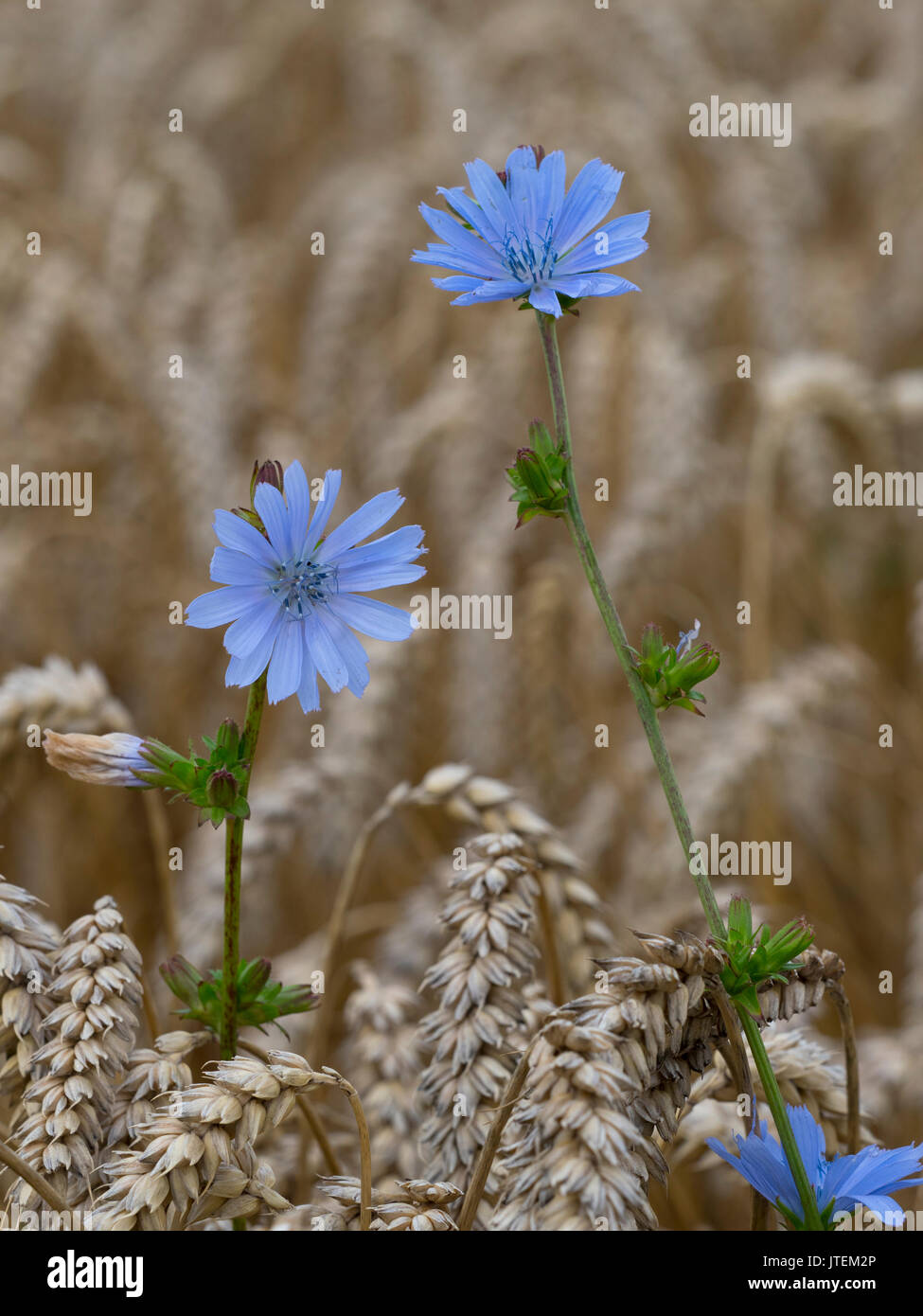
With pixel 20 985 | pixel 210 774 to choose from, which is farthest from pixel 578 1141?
pixel 20 985

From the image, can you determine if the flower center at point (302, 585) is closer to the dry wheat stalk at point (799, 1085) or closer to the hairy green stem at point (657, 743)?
the hairy green stem at point (657, 743)

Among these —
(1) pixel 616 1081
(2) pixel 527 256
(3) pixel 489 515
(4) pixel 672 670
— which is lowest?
(1) pixel 616 1081

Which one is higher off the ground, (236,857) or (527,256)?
(527,256)

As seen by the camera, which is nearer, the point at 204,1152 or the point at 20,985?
the point at 204,1152

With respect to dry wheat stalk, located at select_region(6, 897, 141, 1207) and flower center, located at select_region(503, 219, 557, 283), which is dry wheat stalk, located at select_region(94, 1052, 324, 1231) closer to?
dry wheat stalk, located at select_region(6, 897, 141, 1207)

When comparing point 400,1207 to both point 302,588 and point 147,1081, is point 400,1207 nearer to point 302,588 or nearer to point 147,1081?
point 147,1081

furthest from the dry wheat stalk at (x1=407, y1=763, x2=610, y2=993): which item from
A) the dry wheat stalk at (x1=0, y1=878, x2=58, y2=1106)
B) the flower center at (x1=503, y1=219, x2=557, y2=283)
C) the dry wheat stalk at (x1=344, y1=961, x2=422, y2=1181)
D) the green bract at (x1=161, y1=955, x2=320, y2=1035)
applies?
the flower center at (x1=503, y1=219, x2=557, y2=283)
